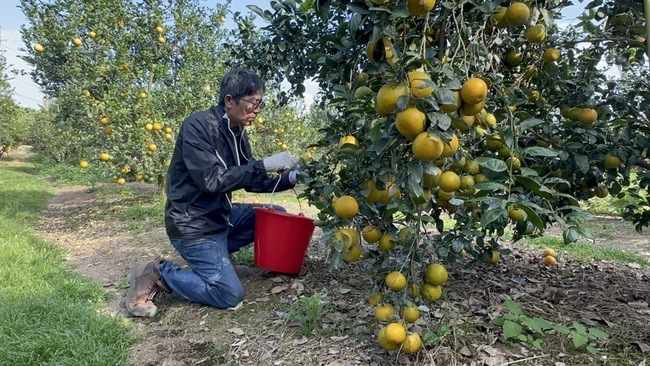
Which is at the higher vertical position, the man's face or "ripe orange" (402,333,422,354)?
the man's face

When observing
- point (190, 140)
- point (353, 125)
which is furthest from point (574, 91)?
point (190, 140)

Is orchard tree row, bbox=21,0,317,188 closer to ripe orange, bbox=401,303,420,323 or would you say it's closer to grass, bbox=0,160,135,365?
grass, bbox=0,160,135,365

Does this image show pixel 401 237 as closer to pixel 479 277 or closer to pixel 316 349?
pixel 316 349

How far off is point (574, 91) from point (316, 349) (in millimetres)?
1640

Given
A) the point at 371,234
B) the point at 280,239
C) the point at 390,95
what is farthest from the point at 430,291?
the point at 280,239

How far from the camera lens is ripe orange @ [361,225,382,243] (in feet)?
5.74

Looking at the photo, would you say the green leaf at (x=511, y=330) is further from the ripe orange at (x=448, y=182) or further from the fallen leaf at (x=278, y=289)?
the fallen leaf at (x=278, y=289)

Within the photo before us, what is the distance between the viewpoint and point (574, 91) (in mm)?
2240

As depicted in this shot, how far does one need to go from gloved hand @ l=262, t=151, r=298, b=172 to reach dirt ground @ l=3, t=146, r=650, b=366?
0.71 metres

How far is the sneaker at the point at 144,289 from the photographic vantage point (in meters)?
2.76

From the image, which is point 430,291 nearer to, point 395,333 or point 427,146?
point 395,333

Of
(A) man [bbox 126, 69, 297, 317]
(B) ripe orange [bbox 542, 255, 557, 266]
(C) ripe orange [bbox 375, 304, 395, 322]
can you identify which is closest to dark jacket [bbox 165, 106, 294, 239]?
(A) man [bbox 126, 69, 297, 317]

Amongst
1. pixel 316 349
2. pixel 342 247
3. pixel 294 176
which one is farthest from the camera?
pixel 294 176

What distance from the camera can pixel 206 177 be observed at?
2723 millimetres
